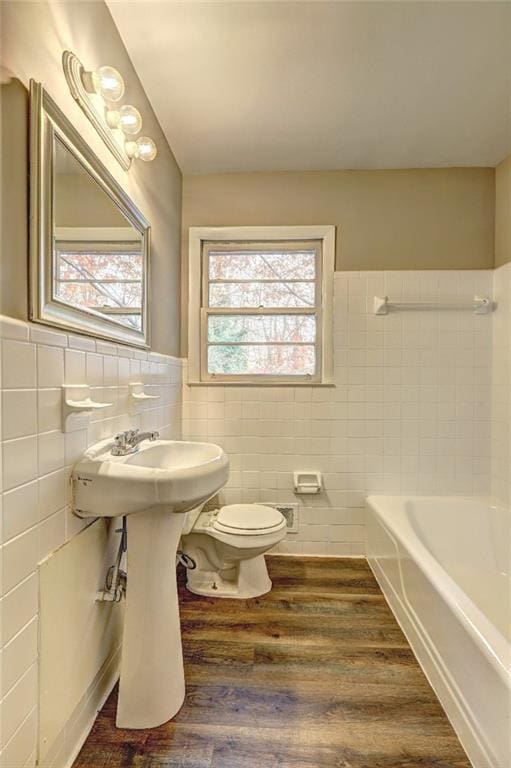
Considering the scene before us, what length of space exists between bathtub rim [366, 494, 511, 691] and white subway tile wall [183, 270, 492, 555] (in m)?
0.11

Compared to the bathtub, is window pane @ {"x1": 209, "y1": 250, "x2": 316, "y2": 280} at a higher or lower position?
higher

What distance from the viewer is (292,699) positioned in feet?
4.02

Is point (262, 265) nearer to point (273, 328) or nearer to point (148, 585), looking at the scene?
point (273, 328)

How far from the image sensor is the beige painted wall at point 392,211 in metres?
2.17

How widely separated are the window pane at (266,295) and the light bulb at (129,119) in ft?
3.47

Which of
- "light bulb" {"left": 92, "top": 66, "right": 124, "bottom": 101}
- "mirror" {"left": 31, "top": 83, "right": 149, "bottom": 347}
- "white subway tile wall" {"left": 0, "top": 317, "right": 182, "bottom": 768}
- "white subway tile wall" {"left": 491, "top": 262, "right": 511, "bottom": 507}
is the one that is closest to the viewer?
"white subway tile wall" {"left": 0, "top": 317, "right": 182, "bottom": 768}

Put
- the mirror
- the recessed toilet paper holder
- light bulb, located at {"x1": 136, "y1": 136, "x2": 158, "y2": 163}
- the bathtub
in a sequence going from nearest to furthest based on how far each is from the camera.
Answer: the mirror < the bathtub < light bulb, located at {"x1": 136, "y1": 136, "x2": 158, "y2": 163} < the recessed toilet paper holder

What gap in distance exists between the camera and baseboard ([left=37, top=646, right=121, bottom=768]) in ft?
3.16

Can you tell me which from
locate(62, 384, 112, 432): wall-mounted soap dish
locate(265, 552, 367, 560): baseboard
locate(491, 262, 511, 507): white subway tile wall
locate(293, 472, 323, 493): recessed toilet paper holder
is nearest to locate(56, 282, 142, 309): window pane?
locate(62, 384, 112, 432): wall-mounted soap dish

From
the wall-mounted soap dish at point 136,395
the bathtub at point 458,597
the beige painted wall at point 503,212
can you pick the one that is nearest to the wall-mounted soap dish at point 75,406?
the wall-mounted soap dish at point 136,395

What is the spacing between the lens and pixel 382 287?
7.11 feet

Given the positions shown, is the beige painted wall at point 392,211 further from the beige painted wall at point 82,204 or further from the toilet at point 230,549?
the toilet at point 230,549

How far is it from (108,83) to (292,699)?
215 cm

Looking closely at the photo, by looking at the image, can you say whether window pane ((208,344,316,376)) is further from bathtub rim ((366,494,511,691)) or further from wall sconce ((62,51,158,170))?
wall sconce ((62,51,158,170))
